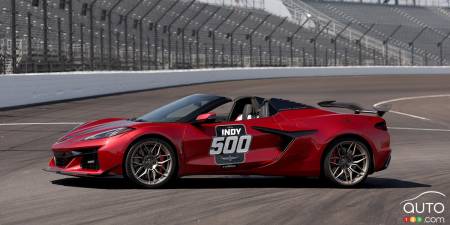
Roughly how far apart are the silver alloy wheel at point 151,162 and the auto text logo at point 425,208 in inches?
94.5

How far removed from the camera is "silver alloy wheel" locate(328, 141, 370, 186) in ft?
28.2

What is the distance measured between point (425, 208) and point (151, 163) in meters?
2.75

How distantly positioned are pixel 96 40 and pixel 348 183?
37016mm

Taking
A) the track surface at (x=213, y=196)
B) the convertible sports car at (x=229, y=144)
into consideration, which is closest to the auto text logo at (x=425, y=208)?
the track surface at (x=213, y=196)

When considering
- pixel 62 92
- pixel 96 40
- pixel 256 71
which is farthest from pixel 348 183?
pixel 256 71

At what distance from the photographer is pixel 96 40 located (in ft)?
145

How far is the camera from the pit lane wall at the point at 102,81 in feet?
80.1

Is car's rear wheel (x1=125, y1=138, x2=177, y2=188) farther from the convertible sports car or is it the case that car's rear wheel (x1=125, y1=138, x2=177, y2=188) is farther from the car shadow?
the car shadow

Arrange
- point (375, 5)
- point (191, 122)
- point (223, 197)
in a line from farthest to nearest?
point (375, 5), point (191, 122), point (223, 197)

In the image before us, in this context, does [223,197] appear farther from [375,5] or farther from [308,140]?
[375,5]

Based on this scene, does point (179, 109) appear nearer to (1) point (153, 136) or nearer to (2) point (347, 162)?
(1) point (153, 136)

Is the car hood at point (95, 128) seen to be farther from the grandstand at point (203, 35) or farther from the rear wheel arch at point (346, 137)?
the grandstand at point (203, 35)

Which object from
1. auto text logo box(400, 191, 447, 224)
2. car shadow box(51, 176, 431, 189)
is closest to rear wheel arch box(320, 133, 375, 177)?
car shadow box(51, 176, 431, 189)

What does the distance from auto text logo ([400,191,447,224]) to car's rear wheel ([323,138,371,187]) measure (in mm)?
794
